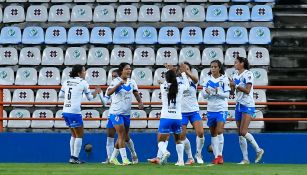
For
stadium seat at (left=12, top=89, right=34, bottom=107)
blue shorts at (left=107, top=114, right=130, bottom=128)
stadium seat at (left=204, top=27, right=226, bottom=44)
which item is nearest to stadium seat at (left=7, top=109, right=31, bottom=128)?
stadium seat at (left=12, top=89, right=34, bottom=107)

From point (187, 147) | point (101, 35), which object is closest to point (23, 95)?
point (101, 35)

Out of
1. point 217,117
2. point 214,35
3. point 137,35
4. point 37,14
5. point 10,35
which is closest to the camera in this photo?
point 217,117

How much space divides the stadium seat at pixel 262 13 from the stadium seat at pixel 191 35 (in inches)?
62.2

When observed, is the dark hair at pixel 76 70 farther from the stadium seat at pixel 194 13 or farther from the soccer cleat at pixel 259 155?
the stadium seat at pixel 194 13

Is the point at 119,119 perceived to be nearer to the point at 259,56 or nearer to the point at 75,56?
the point at 75,56

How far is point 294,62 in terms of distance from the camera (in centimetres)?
2295

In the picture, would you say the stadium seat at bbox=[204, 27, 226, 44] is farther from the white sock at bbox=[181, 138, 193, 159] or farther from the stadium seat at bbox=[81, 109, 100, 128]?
the white sock at bbox=[181, 138, 193, 159]

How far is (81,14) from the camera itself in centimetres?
2434

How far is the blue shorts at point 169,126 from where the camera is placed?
656 inches

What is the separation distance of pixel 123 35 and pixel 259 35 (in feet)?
11.6

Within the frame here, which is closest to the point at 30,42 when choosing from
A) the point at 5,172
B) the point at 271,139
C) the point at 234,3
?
the point at 234,3

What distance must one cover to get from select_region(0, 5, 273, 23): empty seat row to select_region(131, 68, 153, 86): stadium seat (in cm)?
229

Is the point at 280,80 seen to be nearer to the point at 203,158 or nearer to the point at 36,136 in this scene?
the point at 203,158

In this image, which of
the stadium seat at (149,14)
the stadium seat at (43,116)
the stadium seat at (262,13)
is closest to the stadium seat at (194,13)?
the stadium seat at (149,14)
